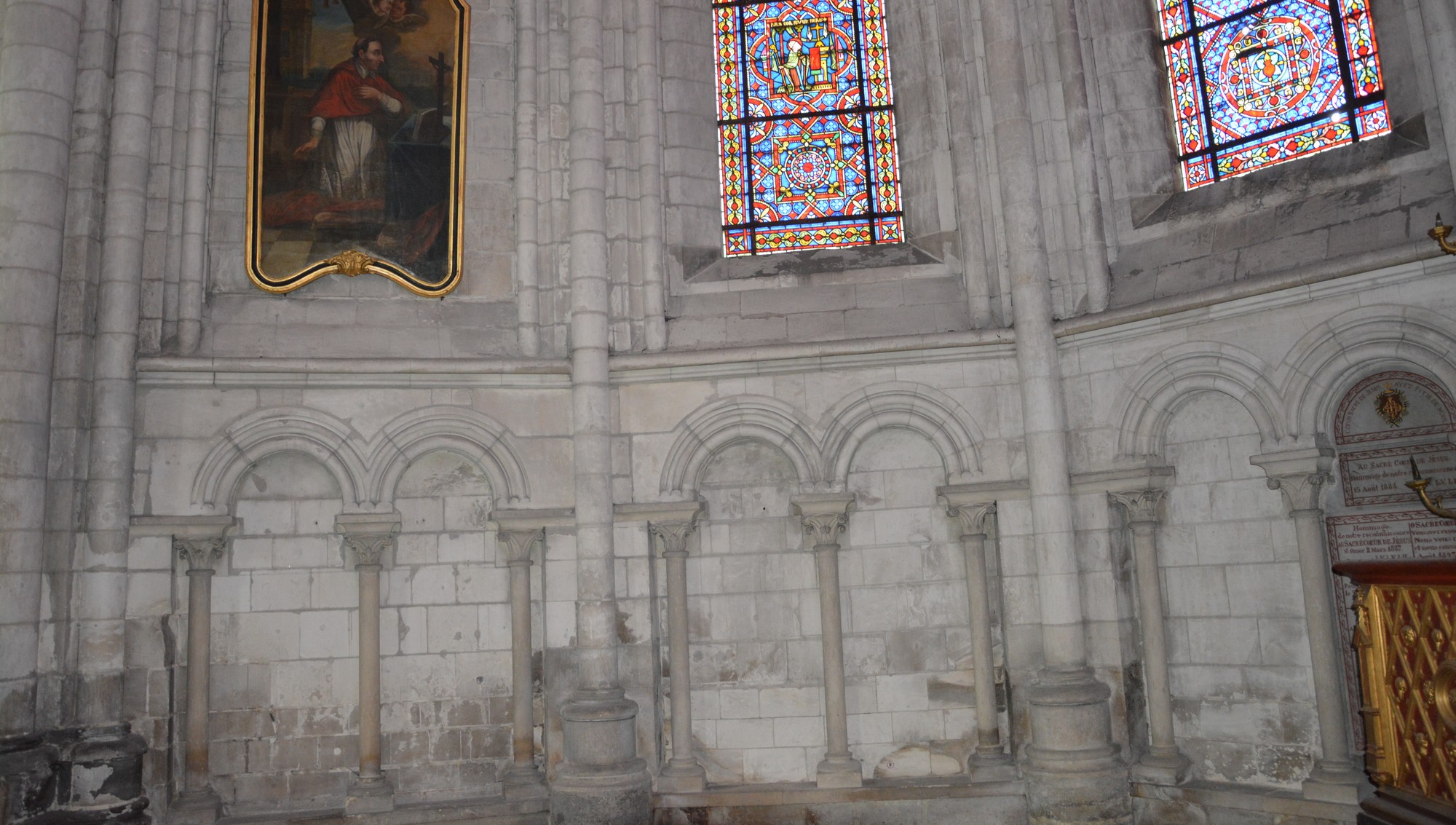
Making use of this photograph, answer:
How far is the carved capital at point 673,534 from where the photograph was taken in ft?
28.8

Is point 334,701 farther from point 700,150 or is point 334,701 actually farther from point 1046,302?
point 1046,302

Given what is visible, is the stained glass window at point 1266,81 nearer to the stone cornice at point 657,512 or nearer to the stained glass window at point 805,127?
the stained glass window at point 805,127

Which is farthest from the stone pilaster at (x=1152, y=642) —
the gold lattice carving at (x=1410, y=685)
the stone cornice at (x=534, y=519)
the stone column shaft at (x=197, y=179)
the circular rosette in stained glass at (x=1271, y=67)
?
the stone column shaft at (x=197, y=179)

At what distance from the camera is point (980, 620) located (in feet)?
27.9

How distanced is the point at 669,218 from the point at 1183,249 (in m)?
4.02

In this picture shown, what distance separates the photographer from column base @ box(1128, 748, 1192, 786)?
795cm

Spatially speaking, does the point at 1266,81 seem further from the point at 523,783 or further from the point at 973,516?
the point at 523,783

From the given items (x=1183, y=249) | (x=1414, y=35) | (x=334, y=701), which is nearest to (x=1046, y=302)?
(x=1183, y=249)

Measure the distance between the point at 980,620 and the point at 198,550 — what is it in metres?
5.72

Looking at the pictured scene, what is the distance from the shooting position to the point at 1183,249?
845 cm

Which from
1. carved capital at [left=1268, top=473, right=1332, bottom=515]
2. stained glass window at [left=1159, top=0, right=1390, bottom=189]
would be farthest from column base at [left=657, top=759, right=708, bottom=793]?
stained glass window at [left=1159, top=0, right=1390, bottom=189]

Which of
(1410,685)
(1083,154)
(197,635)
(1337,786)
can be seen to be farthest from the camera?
(1083,154)

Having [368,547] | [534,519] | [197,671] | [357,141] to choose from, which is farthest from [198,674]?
[357,141]

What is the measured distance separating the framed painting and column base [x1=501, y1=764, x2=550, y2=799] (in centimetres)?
373
